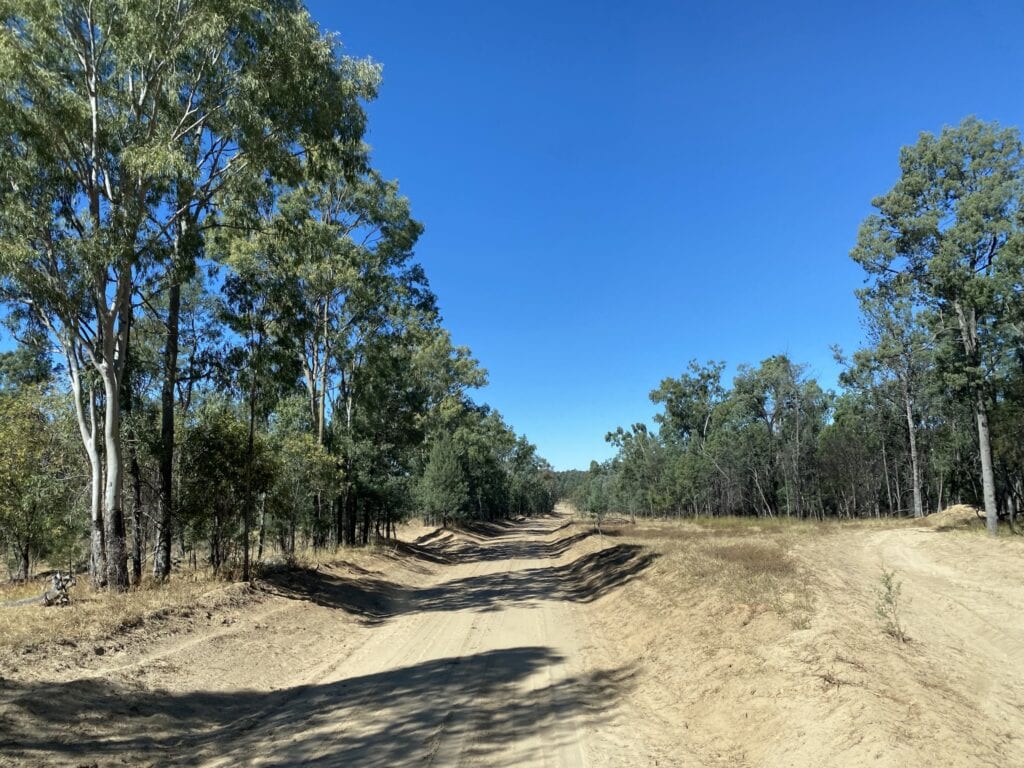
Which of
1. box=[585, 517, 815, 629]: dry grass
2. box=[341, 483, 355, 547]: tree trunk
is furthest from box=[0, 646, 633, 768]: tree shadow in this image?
box=[341, 483, 355, 547]: tree trunk

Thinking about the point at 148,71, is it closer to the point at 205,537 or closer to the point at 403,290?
the point at 205,537

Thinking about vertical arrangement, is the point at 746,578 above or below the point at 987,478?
below

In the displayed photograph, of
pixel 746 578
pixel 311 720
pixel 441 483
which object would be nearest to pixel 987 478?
pixel 746 578

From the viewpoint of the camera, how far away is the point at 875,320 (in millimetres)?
39594

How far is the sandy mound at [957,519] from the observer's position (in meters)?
29.8

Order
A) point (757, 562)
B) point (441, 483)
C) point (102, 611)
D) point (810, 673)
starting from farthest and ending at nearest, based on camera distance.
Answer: point (441, 483)
point (757, 562)
point (102, 611)
point (810, 673)

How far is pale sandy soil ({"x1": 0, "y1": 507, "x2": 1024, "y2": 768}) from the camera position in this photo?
553cm

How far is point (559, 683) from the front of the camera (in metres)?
8.09

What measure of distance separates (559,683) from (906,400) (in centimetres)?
4442

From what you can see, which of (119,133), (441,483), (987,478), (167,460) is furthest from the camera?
(441,483)

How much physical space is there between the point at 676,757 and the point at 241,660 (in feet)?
22.9

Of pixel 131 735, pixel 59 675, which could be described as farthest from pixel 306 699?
pixel 59 675

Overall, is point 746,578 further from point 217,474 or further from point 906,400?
point 906,400

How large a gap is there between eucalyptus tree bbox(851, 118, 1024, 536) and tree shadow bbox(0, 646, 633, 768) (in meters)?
24.9
